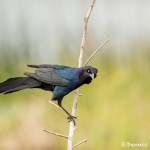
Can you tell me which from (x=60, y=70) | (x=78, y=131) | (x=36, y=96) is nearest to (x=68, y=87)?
(x=60, y=70)

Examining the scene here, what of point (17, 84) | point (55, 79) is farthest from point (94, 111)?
point (17, 84)

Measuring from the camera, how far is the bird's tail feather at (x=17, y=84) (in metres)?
3.46

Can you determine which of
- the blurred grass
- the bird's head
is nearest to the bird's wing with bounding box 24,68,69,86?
the bird's head

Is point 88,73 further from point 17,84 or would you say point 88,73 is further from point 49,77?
point 17,84

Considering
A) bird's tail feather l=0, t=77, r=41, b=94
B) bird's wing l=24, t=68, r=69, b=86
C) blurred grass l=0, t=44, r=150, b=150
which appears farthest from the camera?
blurred grass l=0, t=44, r=150, b=150

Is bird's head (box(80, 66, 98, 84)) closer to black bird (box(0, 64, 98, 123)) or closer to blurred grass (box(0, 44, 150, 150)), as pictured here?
black bird (box(0, 64, 98, 123))

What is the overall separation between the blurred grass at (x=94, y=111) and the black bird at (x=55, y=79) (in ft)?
2.52

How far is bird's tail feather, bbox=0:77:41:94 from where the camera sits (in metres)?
3.46

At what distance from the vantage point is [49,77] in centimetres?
361

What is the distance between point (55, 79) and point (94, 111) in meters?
0.92

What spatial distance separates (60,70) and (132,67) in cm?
129

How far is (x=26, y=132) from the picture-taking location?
4492 millimetres

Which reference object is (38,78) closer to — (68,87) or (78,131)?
(68,87)

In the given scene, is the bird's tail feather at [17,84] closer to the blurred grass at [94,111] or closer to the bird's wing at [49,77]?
the bird's wing at [49,77]
